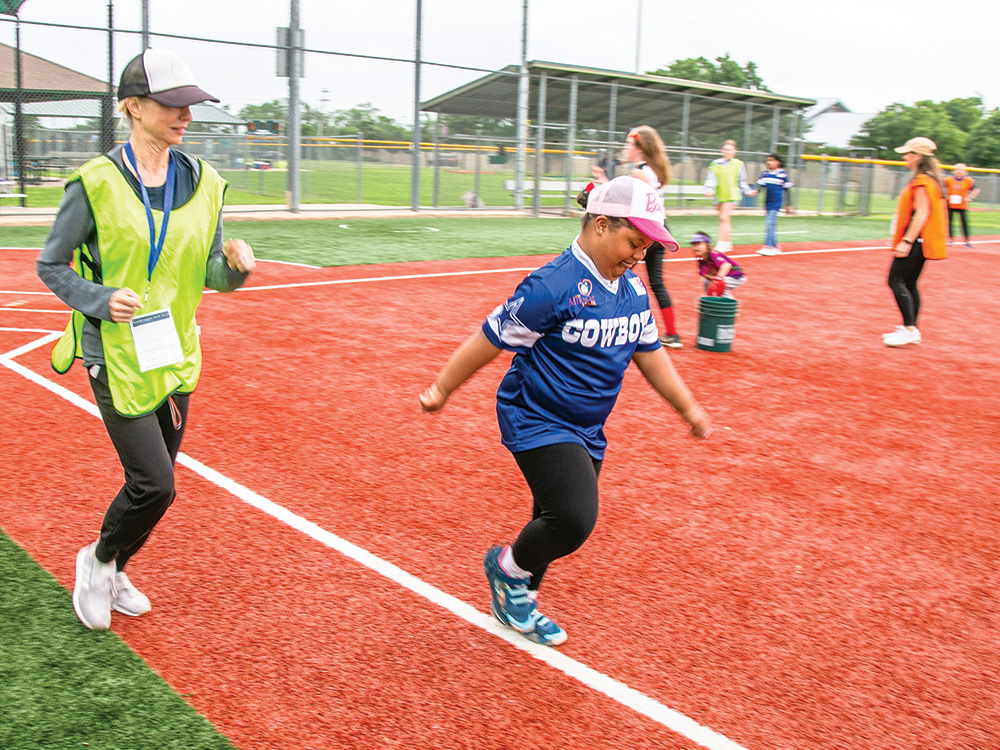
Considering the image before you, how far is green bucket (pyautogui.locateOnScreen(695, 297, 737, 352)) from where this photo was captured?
29.3ft

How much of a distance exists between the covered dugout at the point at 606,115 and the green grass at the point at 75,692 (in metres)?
20.9

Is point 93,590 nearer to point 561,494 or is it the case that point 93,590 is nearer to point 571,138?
point 561,494

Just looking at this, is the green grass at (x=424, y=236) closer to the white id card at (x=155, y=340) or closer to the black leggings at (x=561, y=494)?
the white id card at (x=155, y=340)

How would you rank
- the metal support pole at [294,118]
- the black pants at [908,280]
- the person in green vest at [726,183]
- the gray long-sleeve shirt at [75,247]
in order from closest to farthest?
the gray long-sleeve shirt at [75,247], the black pants at [908,280], the person in green vest at [726,183], the metal support pole at [294,118]

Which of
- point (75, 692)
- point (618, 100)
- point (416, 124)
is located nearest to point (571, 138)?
point (618, 100)

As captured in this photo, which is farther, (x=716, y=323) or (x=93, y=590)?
(x=716, y=323)

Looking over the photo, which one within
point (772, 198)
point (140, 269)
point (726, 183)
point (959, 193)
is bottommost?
point (140, 269)

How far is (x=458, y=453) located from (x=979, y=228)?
31.5 m

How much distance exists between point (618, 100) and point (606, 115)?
0.58m

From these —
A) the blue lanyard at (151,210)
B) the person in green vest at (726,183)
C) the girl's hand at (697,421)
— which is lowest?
the girl's hand at (697,421)

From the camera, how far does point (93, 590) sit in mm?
3555

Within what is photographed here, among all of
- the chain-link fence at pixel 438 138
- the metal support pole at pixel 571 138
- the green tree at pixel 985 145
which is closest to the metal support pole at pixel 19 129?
the chain-link fence at pixel 438 138

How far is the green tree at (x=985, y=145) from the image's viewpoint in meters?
63.5

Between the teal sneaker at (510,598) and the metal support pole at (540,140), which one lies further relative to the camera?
the metal support pole at (540,140)
